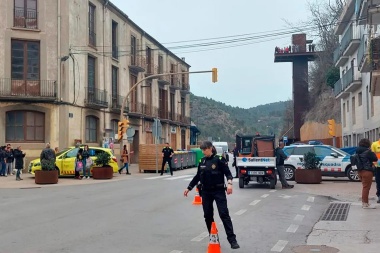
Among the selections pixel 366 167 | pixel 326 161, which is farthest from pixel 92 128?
pixel 366 167

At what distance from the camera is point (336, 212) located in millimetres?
12273

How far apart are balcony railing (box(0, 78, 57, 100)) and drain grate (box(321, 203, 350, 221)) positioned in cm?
2123

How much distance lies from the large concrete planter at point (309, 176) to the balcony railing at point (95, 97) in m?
17.7

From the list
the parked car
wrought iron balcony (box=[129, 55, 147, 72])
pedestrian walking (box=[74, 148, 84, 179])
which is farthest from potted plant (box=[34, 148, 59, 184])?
wrought iron balcony (box=[129, 55, 147, 72])

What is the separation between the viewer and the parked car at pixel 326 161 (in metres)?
21.8

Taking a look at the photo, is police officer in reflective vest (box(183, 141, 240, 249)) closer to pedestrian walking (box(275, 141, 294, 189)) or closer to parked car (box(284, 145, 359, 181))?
pedestrian walking (box(275, 141, 294, 189))

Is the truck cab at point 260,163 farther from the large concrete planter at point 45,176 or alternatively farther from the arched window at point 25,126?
the arched window at point 25,126

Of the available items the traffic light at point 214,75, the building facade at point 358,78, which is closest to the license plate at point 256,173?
the building facade at point 358,78

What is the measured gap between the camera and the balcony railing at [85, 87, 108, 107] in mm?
33966

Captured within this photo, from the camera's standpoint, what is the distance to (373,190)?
17547 mm

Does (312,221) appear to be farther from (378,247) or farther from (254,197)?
(254,197)

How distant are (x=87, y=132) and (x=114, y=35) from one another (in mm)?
9432

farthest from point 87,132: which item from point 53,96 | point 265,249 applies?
point 265,249

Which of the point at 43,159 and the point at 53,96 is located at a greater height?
the point at 53,96
